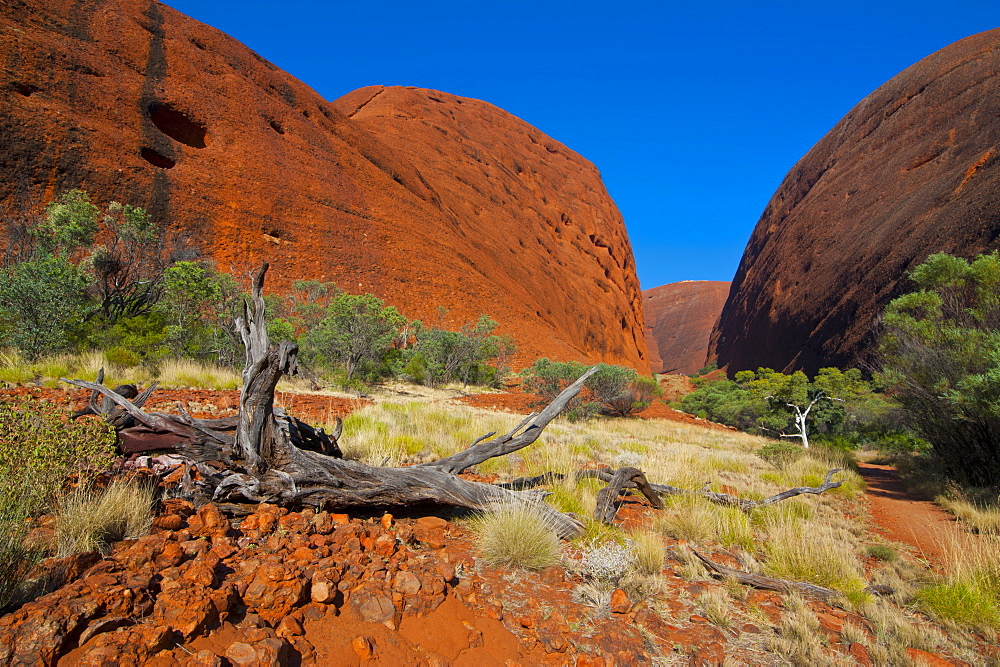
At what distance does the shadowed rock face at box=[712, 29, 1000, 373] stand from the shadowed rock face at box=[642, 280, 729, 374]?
1688 inches

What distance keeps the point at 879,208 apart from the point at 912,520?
44.4 metres

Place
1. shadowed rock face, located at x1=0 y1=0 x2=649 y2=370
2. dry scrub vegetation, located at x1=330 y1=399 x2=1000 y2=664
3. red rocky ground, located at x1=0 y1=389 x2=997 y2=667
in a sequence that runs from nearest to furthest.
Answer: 1. red rocky ground, located at x1=0 y1=389 x2=997 y2=667
2. dry scrub vegetation, located at x1=330 y1=399 x2=1000 y2=664
3. shadowed rock face, located at x1=0 y1=0 x2=649 y2=370

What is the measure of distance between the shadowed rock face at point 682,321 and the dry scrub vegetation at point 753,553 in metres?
92.1

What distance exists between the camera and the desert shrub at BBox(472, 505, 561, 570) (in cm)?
280

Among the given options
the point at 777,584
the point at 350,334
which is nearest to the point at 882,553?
the point at 777,584

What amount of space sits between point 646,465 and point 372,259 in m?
27.0

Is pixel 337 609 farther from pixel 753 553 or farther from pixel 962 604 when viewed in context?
pixel 962 604

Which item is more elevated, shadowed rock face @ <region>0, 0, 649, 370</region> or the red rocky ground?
shadowed rock face @ <region>0, 0, 649, 370</region>

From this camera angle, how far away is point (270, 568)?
2.08 m

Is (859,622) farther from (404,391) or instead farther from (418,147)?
(418,147)

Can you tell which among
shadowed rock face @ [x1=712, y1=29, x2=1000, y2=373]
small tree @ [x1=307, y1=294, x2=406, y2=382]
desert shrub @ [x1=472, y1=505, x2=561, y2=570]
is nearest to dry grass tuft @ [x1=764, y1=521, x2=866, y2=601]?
desert shrub @ [x1=472, y1=505, x2=561, y2=570]

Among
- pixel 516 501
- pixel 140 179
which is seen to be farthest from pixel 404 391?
pixel 140 179

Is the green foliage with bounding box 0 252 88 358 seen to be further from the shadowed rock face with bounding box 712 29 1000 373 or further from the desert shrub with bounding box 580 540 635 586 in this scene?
→ the shadowed rock face with bounding box 712 29 1000 373

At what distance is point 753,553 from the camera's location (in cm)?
344
